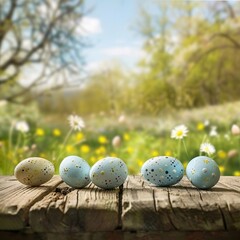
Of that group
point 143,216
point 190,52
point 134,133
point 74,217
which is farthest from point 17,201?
point 190,52

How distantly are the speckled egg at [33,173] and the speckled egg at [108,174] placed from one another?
13 cm

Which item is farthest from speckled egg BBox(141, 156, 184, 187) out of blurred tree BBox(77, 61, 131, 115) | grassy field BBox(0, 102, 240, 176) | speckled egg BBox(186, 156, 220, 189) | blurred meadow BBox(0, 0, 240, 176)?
blurred tree BBox(77, 61, 131, 115)

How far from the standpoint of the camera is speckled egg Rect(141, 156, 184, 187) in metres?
1.22

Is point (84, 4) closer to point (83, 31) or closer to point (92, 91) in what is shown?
point (83, 31)

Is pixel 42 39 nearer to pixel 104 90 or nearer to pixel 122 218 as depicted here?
pixel 104 90

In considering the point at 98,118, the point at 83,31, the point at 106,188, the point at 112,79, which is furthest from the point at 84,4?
the point at 106,188

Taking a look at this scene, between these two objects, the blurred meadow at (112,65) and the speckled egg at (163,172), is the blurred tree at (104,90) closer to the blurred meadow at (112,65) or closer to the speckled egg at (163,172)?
the blurred meadow at (112,65)

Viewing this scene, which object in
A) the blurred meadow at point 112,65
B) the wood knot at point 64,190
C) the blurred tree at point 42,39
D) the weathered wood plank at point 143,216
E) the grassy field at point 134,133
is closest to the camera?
the weathered wood plank at point 143,216

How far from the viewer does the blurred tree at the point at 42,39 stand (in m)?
4.53

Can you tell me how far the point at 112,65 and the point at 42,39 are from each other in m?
0.69

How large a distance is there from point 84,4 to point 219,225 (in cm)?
373

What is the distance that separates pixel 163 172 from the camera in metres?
1.22

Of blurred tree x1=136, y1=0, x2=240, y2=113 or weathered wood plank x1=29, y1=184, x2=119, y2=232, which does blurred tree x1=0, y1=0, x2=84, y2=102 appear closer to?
blurred tree x1=136, y1=0, x2=240, y2=113

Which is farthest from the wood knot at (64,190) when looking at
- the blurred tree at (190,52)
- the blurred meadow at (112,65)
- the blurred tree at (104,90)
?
the blurred tree at (104,90)
